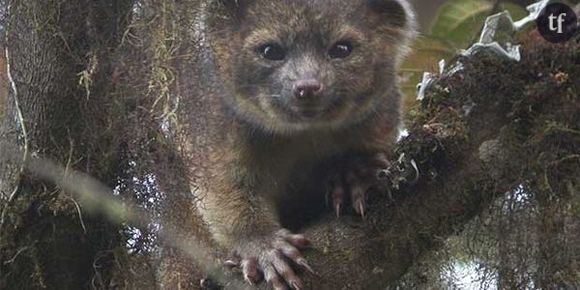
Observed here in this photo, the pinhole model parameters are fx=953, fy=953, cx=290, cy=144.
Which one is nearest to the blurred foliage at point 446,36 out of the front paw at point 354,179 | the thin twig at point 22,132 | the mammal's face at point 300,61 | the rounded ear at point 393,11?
the rounded ear at point 393,11

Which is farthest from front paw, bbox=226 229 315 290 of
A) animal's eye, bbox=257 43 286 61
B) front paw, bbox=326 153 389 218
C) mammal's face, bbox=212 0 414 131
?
animal's eye, bbox=257 43 286 61

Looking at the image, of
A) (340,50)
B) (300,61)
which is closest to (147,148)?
(300,61)

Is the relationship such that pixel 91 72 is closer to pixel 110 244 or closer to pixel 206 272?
pixel 110 244

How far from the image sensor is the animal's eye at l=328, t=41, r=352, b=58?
3406 mm

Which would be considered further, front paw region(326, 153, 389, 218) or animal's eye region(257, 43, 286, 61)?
animal's eye region(257, 43, 286, 61)

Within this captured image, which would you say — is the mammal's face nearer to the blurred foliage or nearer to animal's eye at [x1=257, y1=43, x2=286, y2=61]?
animal's eye at [x1=257, y1=43, x2=286, y2=61]

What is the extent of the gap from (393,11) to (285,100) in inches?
24.5

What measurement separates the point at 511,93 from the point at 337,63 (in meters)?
0.85

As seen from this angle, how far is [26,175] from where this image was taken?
2.82 meters

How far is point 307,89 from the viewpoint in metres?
3.22

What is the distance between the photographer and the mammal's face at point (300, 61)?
334 cm

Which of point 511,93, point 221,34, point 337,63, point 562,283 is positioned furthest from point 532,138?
point 221,34

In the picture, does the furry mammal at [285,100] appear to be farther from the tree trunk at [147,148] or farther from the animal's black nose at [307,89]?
the tree trunk at [147,148]

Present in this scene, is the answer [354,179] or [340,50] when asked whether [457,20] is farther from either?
[354,179]
